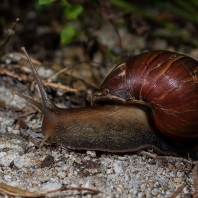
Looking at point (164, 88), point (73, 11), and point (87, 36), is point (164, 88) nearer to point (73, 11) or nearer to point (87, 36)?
point (73, 11)

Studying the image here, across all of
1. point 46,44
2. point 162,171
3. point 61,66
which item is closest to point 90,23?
point 46,44

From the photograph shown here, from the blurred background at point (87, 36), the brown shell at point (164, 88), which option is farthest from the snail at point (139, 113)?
the blurred background at point (87, 36)

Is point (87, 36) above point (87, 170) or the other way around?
above

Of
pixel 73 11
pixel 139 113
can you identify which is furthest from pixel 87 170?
pixel 73 11

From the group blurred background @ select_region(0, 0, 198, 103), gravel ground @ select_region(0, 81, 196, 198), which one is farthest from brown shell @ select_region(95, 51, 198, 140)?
blurred background @ select_region(0, 0, 198, 103)

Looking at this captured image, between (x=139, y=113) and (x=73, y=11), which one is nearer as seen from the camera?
(x=139, y=113)

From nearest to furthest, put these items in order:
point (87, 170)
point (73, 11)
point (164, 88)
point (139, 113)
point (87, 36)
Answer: point (87, 170) < point (164, 88) < point (139, 113) < point (73, 11) < point (87, 36)

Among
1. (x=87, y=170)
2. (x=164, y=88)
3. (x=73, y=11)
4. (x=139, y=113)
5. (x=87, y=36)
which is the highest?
(x=73, y=11)

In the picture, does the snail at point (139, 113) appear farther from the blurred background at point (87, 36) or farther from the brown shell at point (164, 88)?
the blurred background at point (87, 36)
